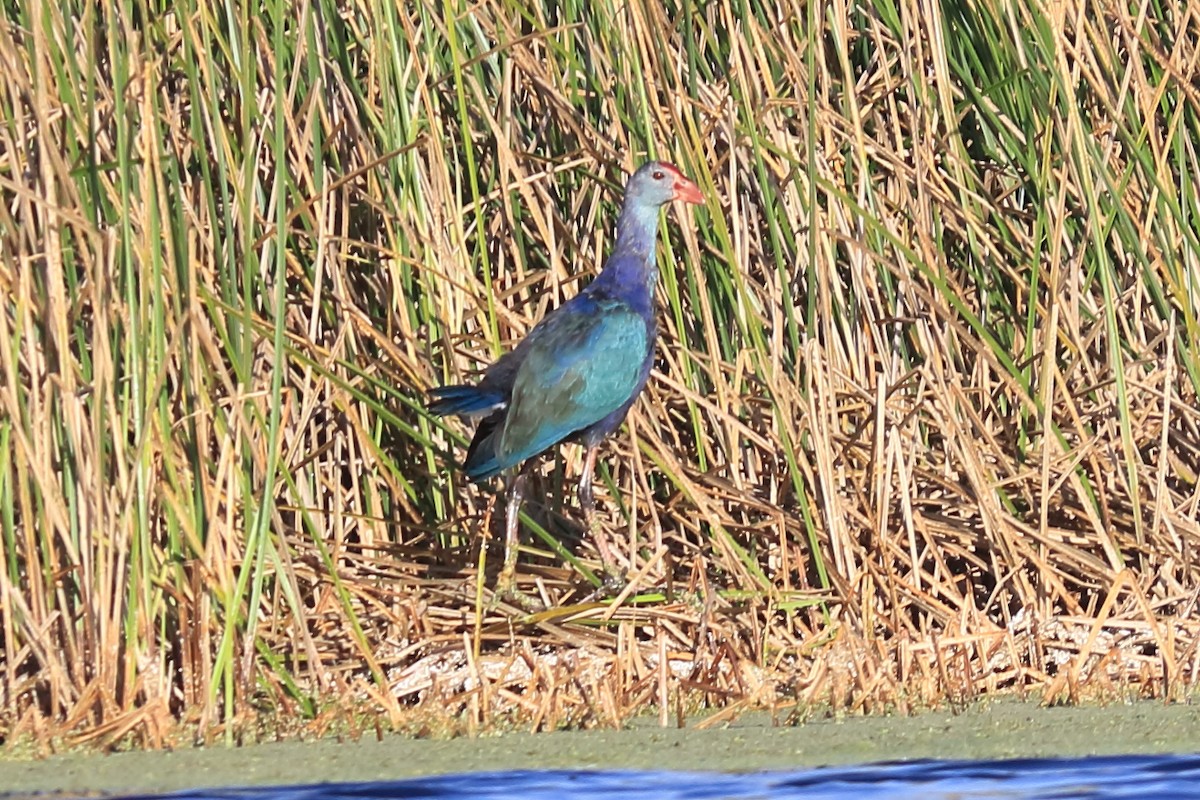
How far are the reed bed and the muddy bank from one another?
135 mm

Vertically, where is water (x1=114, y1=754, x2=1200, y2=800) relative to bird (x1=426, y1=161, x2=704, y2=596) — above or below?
below

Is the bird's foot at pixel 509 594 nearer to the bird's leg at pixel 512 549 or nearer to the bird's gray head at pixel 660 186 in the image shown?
the bird's leg at pixel 512 549

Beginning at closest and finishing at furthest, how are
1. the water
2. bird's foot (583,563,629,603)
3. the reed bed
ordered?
1. the water
2. the reed bed
3. bird's foot (583,563,629,603)

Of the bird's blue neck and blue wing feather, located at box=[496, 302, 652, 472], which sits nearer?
blue wing feather, located at box=[496, 302, 652, 472]

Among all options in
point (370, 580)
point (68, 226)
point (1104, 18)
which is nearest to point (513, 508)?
point (370, 580)

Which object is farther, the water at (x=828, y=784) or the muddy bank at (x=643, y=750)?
the muddy bank at (x=643, y=750)

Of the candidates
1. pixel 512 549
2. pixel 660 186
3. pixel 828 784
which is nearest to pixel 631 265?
pixel 660 186

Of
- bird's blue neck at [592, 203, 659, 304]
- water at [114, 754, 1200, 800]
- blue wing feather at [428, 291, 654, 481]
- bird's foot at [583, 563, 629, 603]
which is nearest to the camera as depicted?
water at [114, 754, 1200, 800]

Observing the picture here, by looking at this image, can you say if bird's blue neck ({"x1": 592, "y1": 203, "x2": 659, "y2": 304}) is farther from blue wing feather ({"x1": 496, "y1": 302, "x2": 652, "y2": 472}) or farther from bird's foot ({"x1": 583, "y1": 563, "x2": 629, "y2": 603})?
bird's foot ({"x1": 583, "y1": 563, "x2": 629, "y2": 603})

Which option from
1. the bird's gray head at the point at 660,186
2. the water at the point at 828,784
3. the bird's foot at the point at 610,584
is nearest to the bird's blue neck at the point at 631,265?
the bird's gray head at the point at 660,186

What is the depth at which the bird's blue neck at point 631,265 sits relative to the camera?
4293 millimetres

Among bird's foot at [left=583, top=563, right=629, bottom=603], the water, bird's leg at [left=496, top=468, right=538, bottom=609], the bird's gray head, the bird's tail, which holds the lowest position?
the water

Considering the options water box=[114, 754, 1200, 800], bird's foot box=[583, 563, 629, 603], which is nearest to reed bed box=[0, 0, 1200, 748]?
bird's foot box=[583, 563, 629, 603]

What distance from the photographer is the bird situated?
411cm
